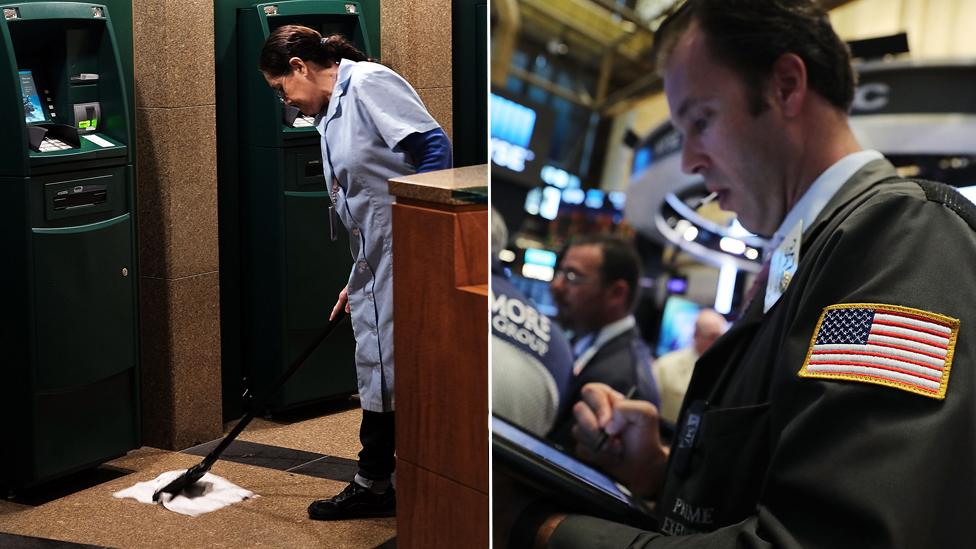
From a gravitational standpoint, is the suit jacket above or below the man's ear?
below

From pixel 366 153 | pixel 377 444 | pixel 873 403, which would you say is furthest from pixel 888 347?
pixel 377 444

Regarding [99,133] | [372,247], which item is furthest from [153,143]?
[372,247]

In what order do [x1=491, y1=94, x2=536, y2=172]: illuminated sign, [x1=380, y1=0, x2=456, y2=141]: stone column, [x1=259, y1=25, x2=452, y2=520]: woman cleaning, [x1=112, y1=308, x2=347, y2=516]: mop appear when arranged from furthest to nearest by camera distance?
[x1=380, y1=0, x2=456, y2=141]: stone column < [x1=112, y1=308, x2=347, y2=516]: mop < [x1=259, y1=25, x2=452, y2=520]: woman cleaning < [x1=491, y1=94, x2=536, y2=172]: illuminated sign

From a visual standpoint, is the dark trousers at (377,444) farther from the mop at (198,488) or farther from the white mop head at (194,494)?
the white mop head at (194,494)

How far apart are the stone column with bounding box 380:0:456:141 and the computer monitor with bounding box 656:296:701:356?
4.27m

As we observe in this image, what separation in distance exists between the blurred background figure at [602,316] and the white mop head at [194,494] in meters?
2.97

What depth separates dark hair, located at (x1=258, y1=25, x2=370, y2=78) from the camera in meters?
3.30

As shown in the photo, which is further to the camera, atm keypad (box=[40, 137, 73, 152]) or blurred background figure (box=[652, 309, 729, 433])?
atm keypad (box=[40, 137, 73, 152])

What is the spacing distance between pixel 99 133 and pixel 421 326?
221 cm

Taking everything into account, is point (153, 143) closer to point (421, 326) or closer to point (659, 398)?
point (421, 326)

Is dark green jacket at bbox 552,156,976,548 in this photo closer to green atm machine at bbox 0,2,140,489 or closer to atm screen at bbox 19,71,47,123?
green atm machine at bbox 0,2,140,489

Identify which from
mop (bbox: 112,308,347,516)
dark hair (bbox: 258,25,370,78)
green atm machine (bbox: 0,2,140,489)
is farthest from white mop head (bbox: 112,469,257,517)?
dark hair (bbox: 258,25,370,78)

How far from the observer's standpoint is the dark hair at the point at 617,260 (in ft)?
2.41

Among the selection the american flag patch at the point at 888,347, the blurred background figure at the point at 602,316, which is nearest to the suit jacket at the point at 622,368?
the blurred background figure at the point at 602,316
